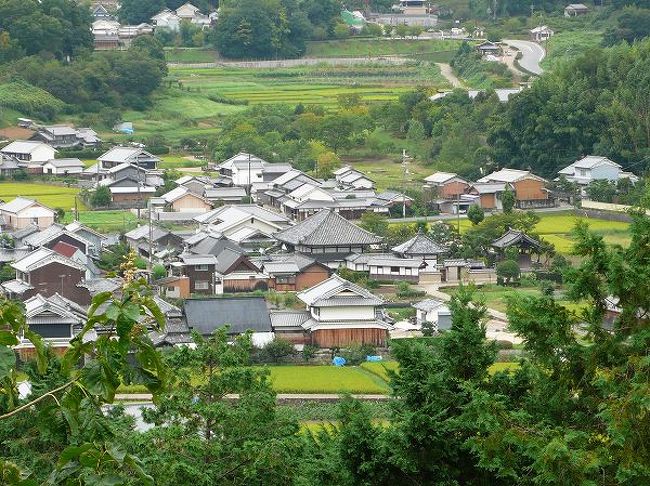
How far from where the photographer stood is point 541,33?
48.2 m

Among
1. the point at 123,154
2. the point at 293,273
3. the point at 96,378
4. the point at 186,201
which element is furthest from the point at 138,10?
the point at 96,378

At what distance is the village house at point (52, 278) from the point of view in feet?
62.9

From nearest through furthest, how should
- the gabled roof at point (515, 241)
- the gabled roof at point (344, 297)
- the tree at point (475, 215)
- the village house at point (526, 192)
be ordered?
the gabled roof at point (344, 297) → the gabled roof at point (515, 241) → the tree at point (475, 215) → the village house at point (526, 192)

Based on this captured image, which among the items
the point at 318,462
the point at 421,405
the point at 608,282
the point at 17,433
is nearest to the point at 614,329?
the point at 608,282

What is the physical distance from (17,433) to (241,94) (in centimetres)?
3417

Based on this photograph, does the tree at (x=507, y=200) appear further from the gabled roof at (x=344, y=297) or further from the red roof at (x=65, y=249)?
the red roof at (x=65, y=249)

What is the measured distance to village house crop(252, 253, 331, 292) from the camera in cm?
2106

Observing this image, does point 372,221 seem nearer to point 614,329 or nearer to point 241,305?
point 241,305

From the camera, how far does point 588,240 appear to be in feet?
22.3

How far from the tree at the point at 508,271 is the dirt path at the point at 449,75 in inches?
869

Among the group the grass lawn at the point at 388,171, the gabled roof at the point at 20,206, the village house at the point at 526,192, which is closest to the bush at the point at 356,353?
the gabled roof at the point at 20,206

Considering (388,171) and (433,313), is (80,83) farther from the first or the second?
(433,313)

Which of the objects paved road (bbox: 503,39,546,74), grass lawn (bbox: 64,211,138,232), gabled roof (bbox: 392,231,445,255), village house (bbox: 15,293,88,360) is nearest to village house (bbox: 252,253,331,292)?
gabled roof (bbox: 392,231,445,255)

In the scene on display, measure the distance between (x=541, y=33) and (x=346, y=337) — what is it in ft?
107
